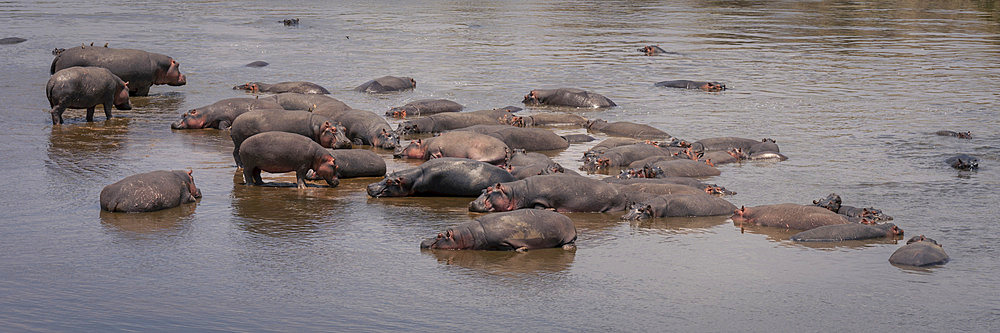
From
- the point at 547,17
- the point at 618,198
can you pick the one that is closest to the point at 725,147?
the point at 618,198

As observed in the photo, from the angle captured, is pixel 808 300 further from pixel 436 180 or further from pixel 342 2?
pixel 342 2

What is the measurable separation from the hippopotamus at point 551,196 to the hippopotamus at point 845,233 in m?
1.96

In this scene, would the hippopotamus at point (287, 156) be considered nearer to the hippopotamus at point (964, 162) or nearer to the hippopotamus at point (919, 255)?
the hippopotamus at point (919, 255)

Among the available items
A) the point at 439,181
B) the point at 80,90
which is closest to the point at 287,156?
the point at 439,181

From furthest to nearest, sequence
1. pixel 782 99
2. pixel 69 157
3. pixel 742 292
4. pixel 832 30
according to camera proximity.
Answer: pixel 832 30, pixel 782 99, pixel 69 157, pixel 742 292

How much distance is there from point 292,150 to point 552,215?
3.47 metres

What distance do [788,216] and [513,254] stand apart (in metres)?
2.95

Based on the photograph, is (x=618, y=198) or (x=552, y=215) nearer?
(x=552, y=215)

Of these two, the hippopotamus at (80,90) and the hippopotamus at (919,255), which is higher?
the hippopotamus at (80,90)

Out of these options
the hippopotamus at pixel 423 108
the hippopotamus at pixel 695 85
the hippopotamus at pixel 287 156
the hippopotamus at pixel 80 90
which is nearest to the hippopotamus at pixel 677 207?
the hippopotamus at pixel 287 156

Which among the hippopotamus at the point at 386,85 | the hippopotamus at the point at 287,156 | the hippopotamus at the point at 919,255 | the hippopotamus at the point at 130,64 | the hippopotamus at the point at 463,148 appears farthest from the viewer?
the hippopotamus at the point at 386,85

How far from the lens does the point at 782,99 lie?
2055 cm

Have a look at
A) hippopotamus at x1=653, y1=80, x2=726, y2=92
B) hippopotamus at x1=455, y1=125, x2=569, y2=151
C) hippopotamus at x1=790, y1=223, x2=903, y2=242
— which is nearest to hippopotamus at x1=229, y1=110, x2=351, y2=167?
hippopotamus at x1=455, y1=125, x2=569, y2=151

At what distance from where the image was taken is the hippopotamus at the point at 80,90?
1595cm
